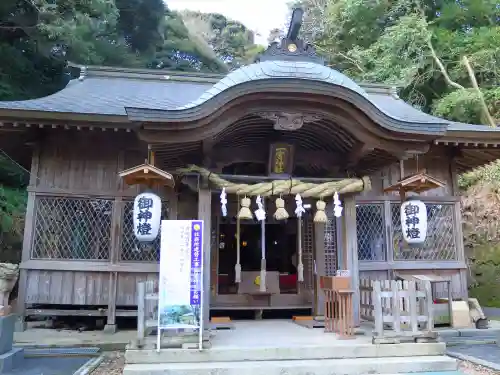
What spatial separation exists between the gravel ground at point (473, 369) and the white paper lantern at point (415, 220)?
6.28 ft

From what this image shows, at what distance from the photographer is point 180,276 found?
543cm

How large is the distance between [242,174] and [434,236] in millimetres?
4379

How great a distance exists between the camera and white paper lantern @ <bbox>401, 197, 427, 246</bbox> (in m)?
6.84

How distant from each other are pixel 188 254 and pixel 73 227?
3361mm

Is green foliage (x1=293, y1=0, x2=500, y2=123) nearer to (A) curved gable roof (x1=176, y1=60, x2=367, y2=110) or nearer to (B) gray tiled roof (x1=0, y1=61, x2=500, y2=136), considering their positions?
(B) gray tiled roof (x1=0, y1=61, x2=500, y2=136)

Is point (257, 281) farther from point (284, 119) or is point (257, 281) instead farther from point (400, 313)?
point (284, 119)

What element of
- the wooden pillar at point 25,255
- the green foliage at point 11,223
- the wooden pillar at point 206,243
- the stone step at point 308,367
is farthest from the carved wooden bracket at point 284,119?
the green foliage at point 11,223

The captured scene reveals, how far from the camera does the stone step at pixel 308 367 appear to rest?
504cm

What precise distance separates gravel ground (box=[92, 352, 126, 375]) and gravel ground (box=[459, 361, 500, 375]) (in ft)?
15.4

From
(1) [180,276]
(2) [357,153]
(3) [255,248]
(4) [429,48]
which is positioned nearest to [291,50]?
(2) [357,153]

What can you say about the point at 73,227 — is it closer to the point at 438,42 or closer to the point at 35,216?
the point at 35,216

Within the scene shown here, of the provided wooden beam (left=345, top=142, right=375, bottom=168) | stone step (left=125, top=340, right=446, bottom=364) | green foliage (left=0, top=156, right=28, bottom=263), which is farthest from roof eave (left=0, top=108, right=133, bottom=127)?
green foliage (left=0, top=156, right=28, bottom=263)

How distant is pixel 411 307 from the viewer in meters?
5.83

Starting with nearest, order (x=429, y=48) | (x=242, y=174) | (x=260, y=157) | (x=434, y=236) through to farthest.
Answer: (x=260, y=157) < (x=242, y=174) < (x=434, y=236) < (x=429, y=48)
